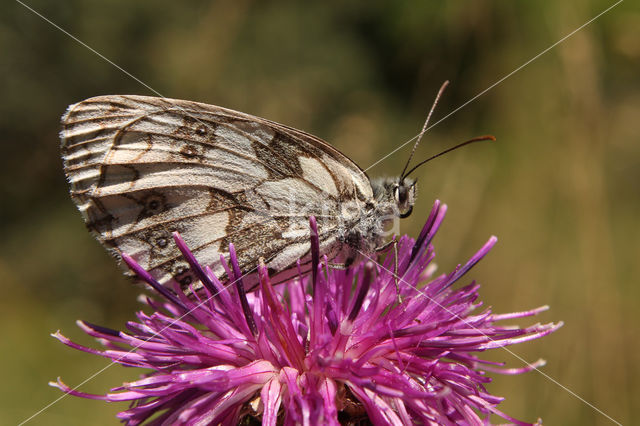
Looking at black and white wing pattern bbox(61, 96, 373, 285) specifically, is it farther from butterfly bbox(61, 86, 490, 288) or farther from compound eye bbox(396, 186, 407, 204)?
compound eye bbox(396, 186, 407, 204)

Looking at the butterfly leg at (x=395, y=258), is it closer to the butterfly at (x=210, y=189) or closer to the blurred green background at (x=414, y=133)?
the butterfly at (x=210, y=189)

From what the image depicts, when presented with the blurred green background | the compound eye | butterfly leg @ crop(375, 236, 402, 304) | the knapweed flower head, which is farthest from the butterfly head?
the blurred green background

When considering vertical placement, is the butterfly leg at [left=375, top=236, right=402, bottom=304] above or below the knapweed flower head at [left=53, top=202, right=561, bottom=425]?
above

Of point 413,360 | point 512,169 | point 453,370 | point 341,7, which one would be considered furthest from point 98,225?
point 341,7

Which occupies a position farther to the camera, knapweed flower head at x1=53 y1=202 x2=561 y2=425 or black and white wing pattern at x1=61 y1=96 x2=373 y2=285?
black and white wing pattern at x1=61 y1=96 x2=373 y2=285

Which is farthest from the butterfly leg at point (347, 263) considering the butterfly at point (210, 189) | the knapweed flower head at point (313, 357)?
the knapweed flower head at point (313, 357)

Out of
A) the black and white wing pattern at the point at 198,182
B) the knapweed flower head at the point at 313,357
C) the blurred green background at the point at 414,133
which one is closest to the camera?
the knapweed flower head at the point at 313,357

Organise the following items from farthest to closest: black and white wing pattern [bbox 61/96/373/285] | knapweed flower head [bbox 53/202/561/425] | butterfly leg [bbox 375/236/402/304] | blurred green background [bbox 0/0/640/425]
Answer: blurred green background [bbox 0/0/640/425] < black and white wing pattern [bbox 61/96/373/285] < butterfly leg [bbox 375/236/402/304] < knapweed flower head [bbox 53/202/561/425]
